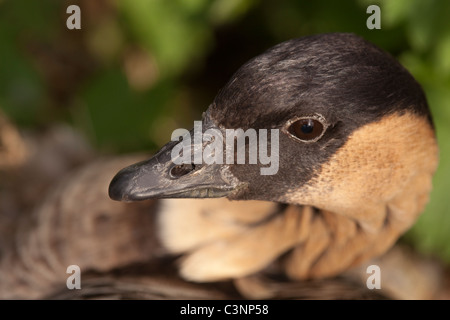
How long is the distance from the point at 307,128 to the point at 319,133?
0.17 feet

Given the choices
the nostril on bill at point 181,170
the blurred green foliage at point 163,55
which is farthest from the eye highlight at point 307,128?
the blurred green foliage at point 163,55

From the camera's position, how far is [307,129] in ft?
6.44

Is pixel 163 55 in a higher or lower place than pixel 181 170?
higher

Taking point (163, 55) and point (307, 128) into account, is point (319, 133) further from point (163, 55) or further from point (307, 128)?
point (163, 55)

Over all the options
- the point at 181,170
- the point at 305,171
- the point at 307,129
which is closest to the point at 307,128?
the point at 307,129

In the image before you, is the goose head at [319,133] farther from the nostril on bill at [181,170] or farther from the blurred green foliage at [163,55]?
the blurred green foliage at [163,55]

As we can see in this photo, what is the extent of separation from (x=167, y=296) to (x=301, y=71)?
110 cm

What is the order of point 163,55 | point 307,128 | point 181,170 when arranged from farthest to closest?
point 163,55
point 181,170
point 307,128

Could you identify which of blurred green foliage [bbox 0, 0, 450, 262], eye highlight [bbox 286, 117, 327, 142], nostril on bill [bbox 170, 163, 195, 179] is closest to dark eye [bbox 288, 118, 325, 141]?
eye highlight [bbox 286, 117, 327, 142]

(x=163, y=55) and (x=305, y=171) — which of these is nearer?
(x=305, y=171)

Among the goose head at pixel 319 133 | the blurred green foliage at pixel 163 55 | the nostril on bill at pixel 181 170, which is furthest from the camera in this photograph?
the blurred green foliage at pixel 163 55

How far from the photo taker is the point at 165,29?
3193 millimetres

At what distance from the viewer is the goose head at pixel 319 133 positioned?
6.27 ft
